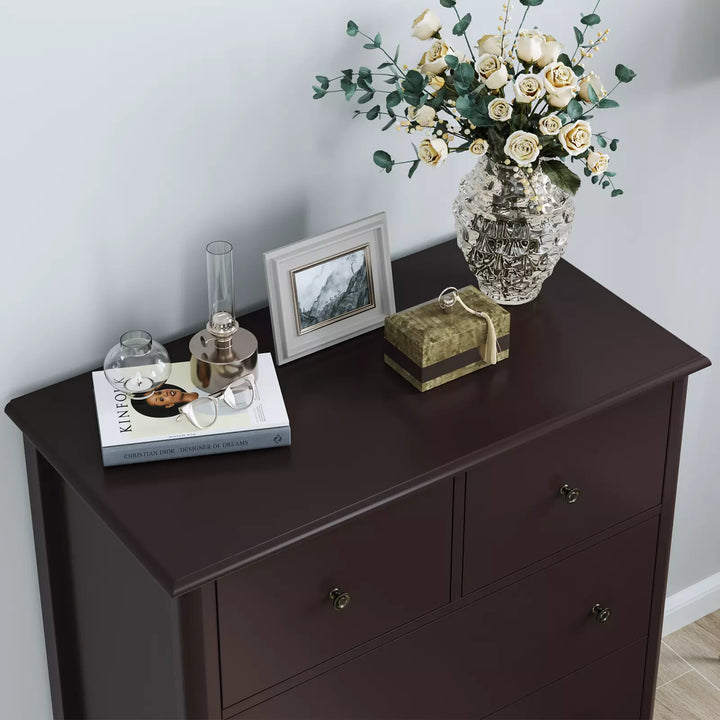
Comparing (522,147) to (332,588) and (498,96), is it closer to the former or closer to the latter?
(498,96)

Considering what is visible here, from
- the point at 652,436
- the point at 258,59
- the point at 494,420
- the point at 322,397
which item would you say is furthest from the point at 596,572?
the point at 258,59

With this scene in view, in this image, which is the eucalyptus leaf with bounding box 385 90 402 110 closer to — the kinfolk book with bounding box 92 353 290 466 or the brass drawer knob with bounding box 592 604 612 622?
the kinfolk book with bounding box 92 353 290 466

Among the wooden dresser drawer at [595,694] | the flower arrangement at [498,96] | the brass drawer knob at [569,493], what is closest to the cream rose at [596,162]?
the flower arrangement at [498,96]

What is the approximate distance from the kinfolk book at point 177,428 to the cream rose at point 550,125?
19.8 inches

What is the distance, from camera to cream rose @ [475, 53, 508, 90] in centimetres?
158

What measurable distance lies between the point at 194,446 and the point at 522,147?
596mm

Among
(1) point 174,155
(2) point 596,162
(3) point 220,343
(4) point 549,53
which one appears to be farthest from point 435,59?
(3) point 220,343

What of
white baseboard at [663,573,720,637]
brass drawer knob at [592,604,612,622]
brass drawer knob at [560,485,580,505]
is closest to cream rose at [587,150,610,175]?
brass drawer knob at [560,485,580,505]

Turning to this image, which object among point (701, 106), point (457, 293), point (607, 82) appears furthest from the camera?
point (701, 106)

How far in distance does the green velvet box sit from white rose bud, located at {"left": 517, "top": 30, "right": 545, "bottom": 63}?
0.35 meters

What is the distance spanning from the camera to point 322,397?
65.5 inches

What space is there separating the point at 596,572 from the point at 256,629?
0.63 metres

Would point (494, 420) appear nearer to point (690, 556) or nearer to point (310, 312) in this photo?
point (310, 312)

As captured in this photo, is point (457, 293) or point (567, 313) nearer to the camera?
point (457, 293)
